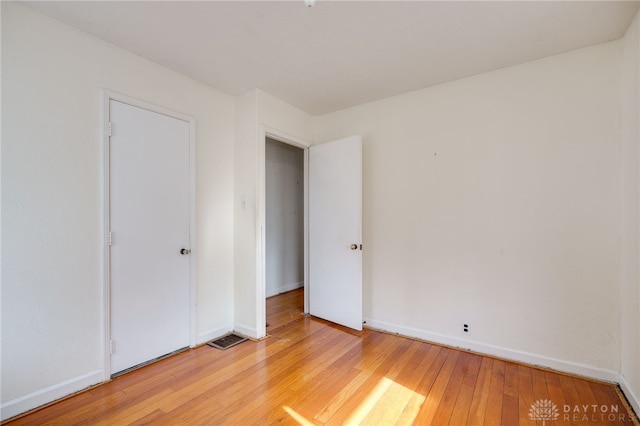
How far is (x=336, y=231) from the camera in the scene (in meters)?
3.29

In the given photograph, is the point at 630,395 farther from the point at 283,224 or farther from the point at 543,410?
the point at 283,224

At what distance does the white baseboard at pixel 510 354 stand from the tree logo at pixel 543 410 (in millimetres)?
489

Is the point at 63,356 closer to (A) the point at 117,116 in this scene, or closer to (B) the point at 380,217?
(A) the point at 117,116

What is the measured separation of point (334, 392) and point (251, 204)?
1.85 metres

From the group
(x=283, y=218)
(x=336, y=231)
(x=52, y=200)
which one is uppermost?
(x=52, y=200)

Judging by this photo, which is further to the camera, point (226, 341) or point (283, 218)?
point (283, 218)

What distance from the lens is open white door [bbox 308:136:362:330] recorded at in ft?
10.2

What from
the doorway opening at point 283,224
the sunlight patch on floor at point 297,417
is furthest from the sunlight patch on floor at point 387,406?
the doorway opening at point 283,224

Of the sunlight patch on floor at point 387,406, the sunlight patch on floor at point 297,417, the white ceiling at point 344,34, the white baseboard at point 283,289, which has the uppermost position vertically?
the white ceiling at point 344,34

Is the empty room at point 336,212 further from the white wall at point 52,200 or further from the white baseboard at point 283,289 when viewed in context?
the white baseboard at point 283,289

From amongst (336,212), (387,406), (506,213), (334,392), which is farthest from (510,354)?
(336,212)

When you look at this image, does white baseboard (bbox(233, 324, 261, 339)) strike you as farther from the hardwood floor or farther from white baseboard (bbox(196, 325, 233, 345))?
the hardwood floor

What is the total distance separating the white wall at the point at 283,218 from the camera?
4535 mm

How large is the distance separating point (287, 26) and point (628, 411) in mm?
3358
